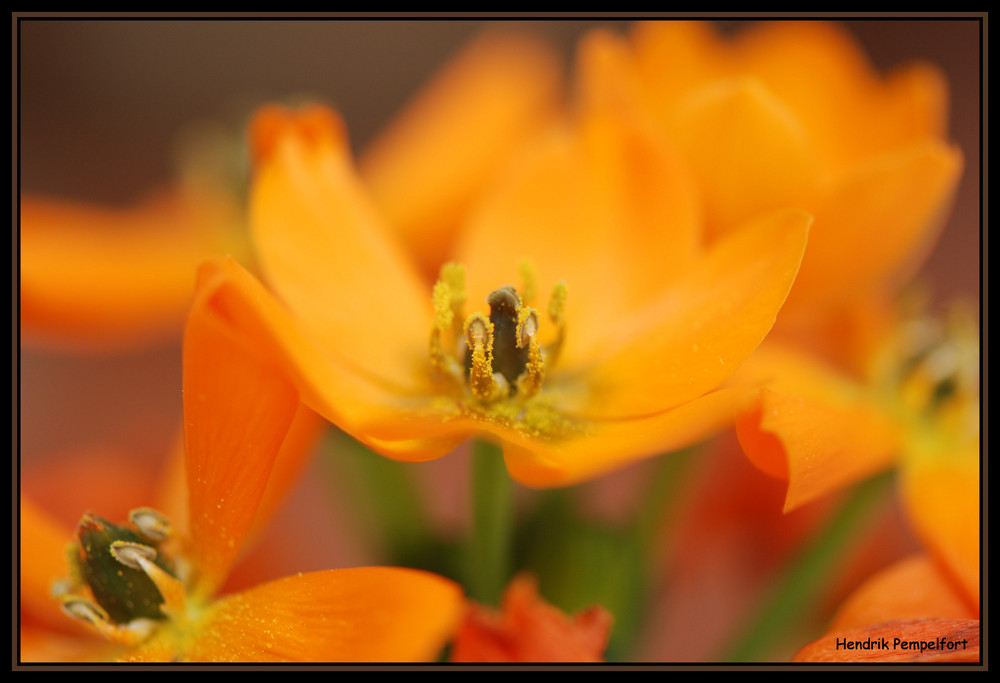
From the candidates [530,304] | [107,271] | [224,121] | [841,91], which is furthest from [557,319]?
[224,121]

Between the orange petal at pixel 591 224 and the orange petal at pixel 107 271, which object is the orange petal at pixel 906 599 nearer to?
the orange petal at pixel 591 224

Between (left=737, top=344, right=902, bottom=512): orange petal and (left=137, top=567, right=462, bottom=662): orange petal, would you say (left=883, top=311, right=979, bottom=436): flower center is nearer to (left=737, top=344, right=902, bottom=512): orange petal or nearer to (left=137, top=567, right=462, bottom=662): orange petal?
(left=737, top=344, right=902, bottom=512): orange petal

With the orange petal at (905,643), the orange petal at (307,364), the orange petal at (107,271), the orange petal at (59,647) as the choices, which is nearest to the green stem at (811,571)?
the orange petal at (905,643)

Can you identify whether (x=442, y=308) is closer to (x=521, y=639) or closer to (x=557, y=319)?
(x=557, y=319)

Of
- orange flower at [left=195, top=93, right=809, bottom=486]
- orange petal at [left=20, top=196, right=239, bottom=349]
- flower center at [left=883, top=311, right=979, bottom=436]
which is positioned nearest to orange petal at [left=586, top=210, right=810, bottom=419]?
orange flower at [left=195, top=93, right=809, bottom=486]

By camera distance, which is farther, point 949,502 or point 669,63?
point 669,63

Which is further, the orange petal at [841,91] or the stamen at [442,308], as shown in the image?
the orange petal at [841,91]

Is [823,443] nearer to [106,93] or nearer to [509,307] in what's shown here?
[509,307]
